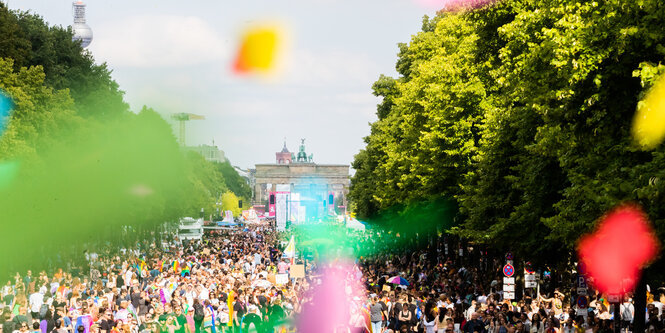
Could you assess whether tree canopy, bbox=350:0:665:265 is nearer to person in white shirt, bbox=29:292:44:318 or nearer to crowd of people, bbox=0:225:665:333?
crowd of people, bbox=0:225:665:333

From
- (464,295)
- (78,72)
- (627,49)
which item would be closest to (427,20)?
(78,72)

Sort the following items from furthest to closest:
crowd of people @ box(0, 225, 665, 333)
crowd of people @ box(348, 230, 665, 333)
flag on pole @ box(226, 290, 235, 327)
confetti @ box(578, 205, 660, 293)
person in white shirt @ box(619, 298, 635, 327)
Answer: flag on pole @ box(226, 290, 235, 327) < person in white shirt @ box(619, 298, 635, 327) < crowd of people @ box(0, 225, 665, 333) < crowd of people @ box(348, 230, 665, 333) < confetti @ box(578, 205, 660, 293)

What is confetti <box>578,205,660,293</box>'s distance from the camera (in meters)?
20.8

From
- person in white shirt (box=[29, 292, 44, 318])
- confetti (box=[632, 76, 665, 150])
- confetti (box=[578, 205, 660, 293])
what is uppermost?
confetti (box=[632, 76, 665, 150])

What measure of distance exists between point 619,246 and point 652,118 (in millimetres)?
4826

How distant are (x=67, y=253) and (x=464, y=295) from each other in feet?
113

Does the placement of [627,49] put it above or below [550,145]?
above

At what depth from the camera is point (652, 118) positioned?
59.3ft

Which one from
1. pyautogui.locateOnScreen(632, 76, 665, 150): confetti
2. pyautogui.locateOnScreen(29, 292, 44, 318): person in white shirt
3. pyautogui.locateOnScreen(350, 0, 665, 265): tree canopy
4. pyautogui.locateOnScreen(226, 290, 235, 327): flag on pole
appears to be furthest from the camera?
pyautogui.locateOnScreen(29, 292, 44, 318): person in white shirt

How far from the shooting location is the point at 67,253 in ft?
219

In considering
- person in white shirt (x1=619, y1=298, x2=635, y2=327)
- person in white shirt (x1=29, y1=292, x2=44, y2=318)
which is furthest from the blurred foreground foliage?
person in white shirt (x1=619, y1=298, x2=635, y2=327)

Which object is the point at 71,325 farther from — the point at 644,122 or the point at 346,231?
the point at 346,231

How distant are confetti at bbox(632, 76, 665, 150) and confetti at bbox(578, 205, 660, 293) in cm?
251

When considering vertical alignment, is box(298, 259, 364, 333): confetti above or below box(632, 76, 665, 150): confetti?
below
